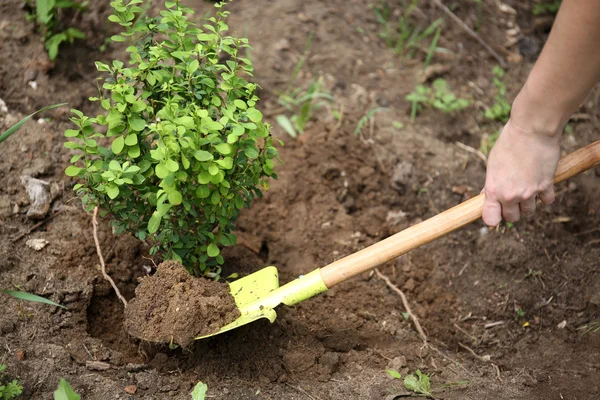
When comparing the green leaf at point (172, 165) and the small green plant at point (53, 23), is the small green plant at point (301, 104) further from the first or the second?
the green leaf at point (172, 165)

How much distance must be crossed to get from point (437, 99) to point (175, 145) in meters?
2.19

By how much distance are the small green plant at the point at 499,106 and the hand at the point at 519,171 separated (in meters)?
1.51

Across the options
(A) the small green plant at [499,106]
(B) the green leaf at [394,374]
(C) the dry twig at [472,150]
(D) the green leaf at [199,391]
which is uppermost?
(D) the green leaf at [199,391]

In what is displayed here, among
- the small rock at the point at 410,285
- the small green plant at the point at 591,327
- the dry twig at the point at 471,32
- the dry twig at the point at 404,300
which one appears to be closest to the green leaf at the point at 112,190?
the dry twig at the point at 404,300

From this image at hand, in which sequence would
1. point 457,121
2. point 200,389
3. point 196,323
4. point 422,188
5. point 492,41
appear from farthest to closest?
point 492,41, point 457,121, point 422,188, point 196,323, point 200,389

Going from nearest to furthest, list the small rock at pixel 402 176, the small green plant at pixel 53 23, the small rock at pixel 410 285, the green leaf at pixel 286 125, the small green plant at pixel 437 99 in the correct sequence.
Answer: the small rock at pixel 410 285 < the small green plant at pixel 53 23 < the small rock at pixel 402 176 < the green leaf at pixel 286 125 < the small green plant at pixel 437 99

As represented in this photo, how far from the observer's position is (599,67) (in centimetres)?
193

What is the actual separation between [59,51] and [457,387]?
8.86 feet

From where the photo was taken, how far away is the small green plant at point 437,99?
3.73 m

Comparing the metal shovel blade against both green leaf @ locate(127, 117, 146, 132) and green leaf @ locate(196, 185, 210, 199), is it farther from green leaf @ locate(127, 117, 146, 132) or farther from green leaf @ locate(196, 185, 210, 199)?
green leaf @ locate(127, 117, 146, 132)

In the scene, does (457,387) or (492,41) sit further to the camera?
(492,41)

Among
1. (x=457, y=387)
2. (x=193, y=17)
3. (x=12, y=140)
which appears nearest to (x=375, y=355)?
(x=457, y=387)

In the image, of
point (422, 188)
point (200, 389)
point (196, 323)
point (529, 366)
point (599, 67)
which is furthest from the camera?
point (422, 188)

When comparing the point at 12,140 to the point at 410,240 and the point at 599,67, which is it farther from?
the point at 599,67
